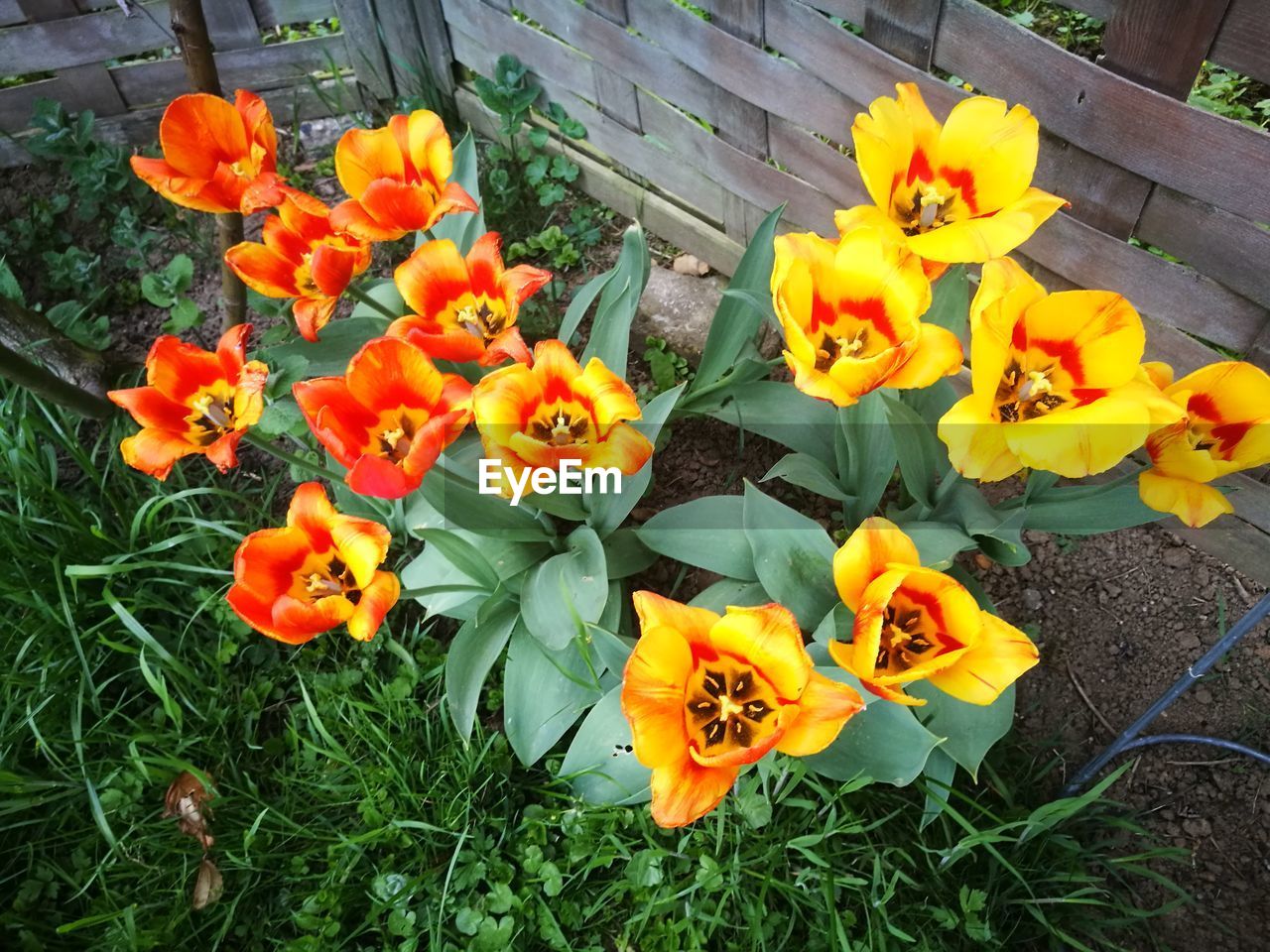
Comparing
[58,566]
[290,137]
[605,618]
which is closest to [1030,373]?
[605,618]

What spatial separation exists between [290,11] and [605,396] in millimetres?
2257

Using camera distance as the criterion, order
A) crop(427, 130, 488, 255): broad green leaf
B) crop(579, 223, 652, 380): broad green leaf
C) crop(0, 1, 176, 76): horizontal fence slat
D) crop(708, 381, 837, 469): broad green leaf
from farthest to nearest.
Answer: crop(0, 1, 176, 76): horizontal fence slat → crop(427, 130, 488, 255): broad green leaf → crop(708, 381, 837, 469): broad green leaf → crop(579, 223, 652, 380): broad green leaf

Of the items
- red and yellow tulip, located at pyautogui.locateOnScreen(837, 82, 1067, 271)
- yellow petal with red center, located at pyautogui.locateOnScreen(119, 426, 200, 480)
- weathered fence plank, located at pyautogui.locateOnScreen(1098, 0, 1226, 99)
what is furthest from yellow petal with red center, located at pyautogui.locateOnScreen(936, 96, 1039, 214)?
yellow petal with red center, located at pyautogui.locateOnScreen(119, 426, 200, 480)

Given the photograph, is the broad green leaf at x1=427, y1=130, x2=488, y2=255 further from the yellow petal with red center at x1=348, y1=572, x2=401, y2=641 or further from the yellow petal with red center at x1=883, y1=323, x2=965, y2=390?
the yellow petal with red center at x1=883, y1=323, x2=965, y2=390

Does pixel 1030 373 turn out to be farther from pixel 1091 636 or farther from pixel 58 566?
pixel 58 566

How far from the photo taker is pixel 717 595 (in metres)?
1.73

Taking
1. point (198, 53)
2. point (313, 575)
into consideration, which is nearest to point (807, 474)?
point (313, 575)

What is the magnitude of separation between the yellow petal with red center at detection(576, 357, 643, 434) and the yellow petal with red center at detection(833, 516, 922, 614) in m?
0.34

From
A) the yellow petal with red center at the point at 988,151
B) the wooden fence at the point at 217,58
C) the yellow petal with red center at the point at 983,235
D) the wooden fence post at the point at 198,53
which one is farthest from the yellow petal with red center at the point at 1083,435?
the wooden fence at the point at 217,58

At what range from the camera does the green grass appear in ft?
5.53

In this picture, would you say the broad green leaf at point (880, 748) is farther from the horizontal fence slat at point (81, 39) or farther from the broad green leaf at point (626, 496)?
the horizontal fence slat at point (81, 39)

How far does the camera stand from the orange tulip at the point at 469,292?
1455 millimetres

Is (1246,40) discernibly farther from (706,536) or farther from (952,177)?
(706,536)

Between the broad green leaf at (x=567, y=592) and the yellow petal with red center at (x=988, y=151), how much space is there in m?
0.83
